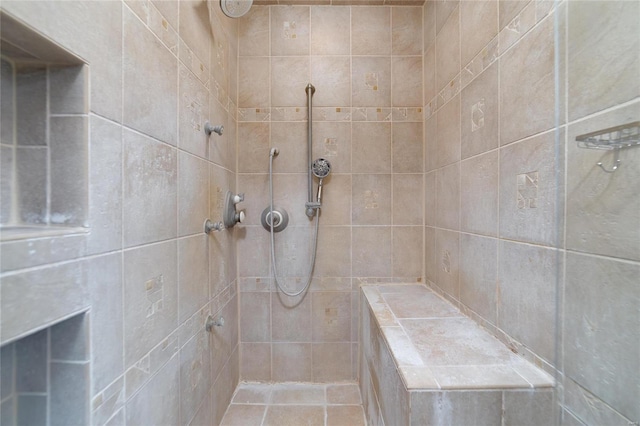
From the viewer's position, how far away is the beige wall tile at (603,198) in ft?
1.59

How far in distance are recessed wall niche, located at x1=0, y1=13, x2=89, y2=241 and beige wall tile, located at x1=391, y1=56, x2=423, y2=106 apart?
1.42m

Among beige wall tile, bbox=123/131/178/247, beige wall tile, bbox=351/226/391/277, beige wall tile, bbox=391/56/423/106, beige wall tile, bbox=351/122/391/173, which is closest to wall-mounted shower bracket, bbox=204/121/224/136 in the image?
beige wall tile, bbox=123/131/178/247

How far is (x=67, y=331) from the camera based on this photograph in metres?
0.49

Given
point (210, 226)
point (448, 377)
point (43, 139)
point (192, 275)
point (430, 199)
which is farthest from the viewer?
point (430, 199)

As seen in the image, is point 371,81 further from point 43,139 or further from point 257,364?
point 257,364

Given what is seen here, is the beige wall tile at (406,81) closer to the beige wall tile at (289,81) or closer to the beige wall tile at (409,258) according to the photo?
the beige wall tile at (289,81)

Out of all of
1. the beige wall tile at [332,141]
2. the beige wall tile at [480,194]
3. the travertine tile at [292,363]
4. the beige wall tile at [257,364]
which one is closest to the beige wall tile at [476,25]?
the beige wall tile at [480,194]

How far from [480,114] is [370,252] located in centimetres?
88

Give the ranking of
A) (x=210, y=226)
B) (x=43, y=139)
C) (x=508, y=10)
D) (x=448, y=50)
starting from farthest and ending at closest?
(x=448, y=50)
(x=210, y=226)
(x=508, y=10)
(x=43, y=139)

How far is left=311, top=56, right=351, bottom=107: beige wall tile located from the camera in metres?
1.47

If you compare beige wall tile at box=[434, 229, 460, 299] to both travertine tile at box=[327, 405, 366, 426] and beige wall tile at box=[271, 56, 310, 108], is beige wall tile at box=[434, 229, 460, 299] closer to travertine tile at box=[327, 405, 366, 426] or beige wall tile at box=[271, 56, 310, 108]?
travertine tile at box=[327, 405, 366, 426]

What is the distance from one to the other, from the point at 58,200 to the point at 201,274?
1.93 feet

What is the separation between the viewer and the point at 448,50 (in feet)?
3.90

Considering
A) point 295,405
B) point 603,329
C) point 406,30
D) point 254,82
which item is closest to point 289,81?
point 254,82
